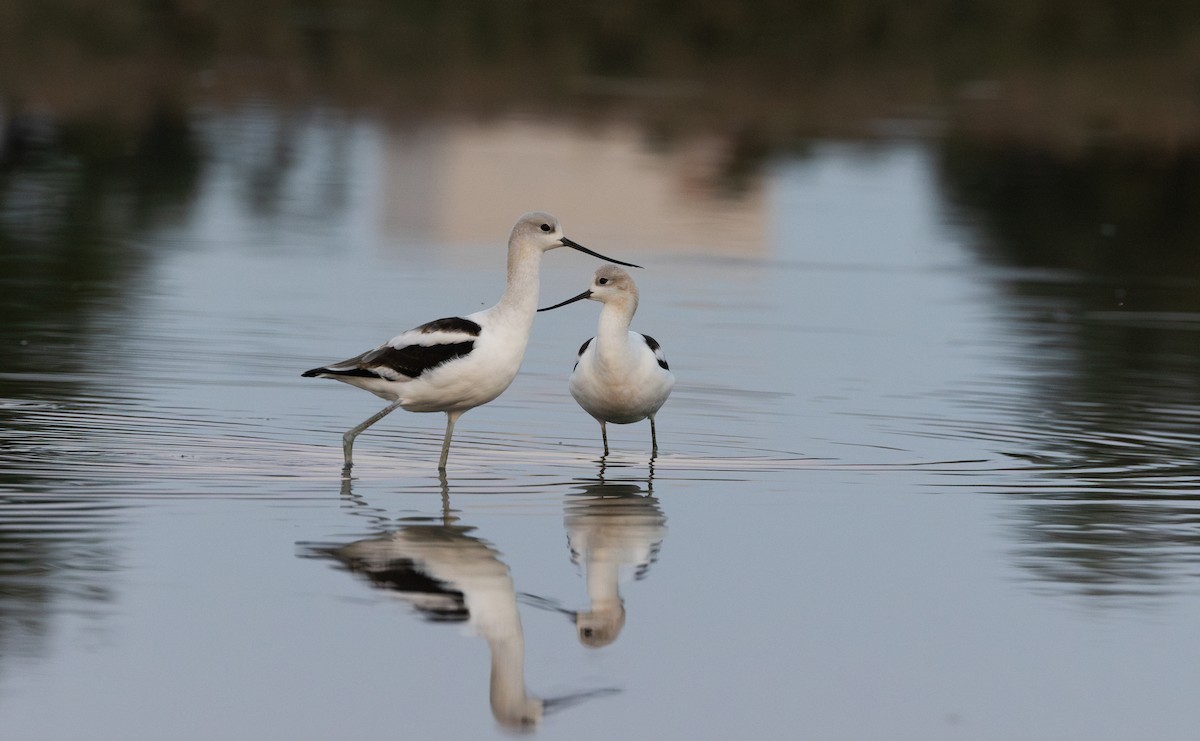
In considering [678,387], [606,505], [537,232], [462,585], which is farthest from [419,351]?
[678,387]

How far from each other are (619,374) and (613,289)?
2.78ft

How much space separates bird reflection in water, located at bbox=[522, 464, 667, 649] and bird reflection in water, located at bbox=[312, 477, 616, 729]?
0.78 ft

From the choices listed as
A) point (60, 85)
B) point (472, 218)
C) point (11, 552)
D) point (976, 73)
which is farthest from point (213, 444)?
point (976, 73)

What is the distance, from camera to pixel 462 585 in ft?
26.6

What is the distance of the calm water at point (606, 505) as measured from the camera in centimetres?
693

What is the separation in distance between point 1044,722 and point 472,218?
1919 cm

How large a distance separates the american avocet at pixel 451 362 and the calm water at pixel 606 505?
1.10ft

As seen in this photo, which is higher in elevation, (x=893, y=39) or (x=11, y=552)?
(x=893, y=39)

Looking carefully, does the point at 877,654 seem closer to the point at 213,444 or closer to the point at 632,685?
the point at 632,685

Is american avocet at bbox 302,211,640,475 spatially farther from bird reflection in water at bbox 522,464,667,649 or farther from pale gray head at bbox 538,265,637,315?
pale gray head at bbox 538,265,637,315

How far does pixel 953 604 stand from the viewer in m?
8.27

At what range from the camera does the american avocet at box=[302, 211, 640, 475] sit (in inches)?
414

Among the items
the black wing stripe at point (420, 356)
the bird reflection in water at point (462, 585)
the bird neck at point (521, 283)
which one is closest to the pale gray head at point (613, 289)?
the bird neck at point (521, 283)

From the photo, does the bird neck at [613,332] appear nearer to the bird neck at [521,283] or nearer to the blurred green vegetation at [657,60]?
the bird neck at [521,283]
